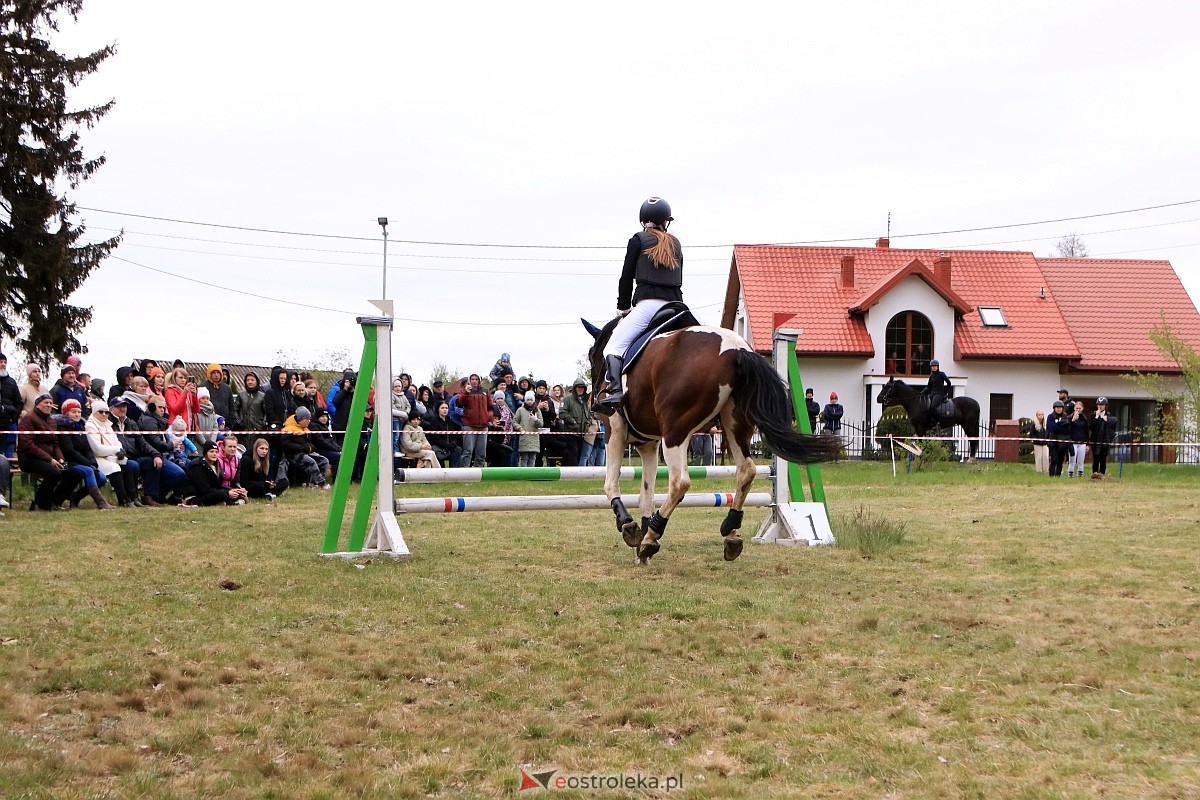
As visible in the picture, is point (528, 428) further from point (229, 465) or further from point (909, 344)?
point (909, 344)

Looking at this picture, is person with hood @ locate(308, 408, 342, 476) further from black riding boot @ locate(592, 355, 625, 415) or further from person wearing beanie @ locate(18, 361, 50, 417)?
black riding boot @ locate(592, 355, 625, 415)

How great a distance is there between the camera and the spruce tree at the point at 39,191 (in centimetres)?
2362

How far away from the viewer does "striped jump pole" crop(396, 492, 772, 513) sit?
8.90m

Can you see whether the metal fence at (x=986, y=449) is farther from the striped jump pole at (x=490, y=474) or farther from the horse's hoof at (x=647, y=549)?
the horse's hoof at (x=647, y=549)

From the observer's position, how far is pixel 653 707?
4660 millimetres

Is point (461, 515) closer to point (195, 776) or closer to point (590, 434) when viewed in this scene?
point (590, 434)

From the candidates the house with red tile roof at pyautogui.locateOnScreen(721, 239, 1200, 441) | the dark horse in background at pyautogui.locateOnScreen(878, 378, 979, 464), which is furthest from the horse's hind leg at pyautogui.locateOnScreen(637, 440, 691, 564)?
the house with red tile roof at pyautogui.locateOnScreen(721, 239, 1200, 441)

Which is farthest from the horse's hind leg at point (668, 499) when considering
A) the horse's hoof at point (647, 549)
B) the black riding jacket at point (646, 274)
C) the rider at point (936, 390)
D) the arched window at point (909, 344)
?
the arched window at point (909, 344)

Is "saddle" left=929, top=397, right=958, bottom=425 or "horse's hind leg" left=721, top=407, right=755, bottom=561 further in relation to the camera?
"saddle" left=929, top=397, right=958, bottom=425

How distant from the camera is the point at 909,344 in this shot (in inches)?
1481

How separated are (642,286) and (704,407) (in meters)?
1.23

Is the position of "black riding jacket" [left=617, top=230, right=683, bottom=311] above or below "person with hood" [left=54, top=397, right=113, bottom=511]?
above

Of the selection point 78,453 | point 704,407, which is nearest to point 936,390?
point 78,453

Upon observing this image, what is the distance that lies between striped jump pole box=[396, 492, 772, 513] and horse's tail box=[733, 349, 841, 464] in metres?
1.08
